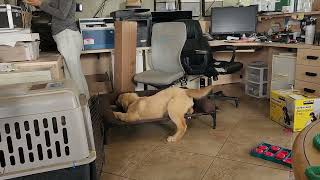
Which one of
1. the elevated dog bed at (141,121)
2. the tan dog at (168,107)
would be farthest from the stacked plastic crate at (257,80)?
the tan dog at (168,107)

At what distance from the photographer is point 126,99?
244cm

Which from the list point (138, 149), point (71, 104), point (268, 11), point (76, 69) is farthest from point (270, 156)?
point (268, 11)

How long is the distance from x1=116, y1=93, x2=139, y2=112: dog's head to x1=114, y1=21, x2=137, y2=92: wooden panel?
52cm

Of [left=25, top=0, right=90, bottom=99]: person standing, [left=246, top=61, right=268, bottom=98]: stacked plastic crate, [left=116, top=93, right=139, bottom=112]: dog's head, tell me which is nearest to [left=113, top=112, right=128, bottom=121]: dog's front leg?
[left=116, top=93, right=139, bottom=112]: dog's head

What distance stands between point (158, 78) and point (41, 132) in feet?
6.00

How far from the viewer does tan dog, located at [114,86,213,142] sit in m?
2.22

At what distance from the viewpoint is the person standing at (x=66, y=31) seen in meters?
2.32

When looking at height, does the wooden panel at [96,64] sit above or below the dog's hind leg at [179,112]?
above

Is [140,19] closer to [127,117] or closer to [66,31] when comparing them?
[66,31]

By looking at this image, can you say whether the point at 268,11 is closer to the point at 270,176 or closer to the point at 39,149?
the point at 270,176

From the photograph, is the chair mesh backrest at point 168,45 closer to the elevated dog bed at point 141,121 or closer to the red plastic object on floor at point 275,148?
the elevated dog bed at point 141,121

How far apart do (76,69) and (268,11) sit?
260 centimetres

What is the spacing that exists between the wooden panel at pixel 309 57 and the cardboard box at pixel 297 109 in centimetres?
32

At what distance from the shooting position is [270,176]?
5.60 ft
